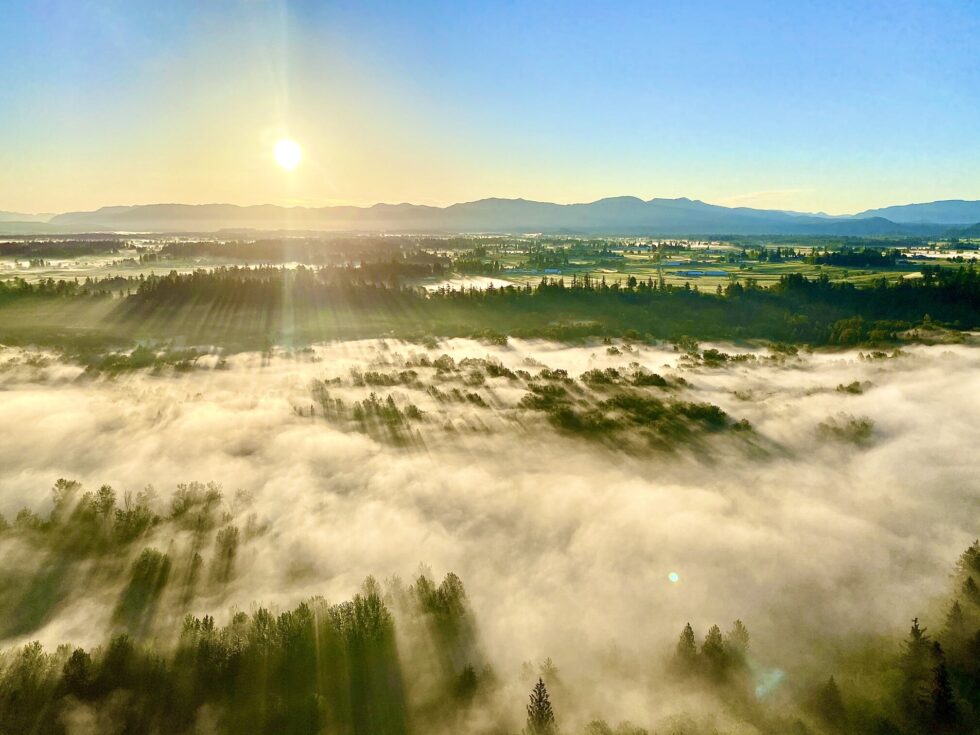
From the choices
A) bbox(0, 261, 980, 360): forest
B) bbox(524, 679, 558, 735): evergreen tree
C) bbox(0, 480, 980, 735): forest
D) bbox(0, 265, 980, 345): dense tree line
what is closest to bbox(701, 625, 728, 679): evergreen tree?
bbox(0, 480, 980, 735): forest

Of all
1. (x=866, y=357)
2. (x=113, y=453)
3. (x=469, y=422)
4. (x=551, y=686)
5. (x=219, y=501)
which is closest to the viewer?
(x=551, y=686)

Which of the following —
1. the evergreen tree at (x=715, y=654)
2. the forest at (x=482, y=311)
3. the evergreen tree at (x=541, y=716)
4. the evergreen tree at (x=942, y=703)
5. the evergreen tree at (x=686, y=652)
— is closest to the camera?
the evergreen tree at (x=541, y=716)

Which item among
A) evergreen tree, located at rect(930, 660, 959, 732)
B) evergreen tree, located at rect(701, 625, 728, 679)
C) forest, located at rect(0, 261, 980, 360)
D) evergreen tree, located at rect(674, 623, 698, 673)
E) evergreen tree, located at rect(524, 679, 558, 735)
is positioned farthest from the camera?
forest, located at rect(0, 261, 980, 360)

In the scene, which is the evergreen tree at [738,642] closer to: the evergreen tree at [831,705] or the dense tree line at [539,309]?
the evergreen tree at [831,705]

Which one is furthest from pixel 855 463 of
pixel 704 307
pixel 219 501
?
pixel 704 307

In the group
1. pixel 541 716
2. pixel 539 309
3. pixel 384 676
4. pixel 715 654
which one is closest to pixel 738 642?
pixel 715 654

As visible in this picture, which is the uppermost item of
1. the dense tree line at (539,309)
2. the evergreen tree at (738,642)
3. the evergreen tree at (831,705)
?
the dense tree line at (539,309)

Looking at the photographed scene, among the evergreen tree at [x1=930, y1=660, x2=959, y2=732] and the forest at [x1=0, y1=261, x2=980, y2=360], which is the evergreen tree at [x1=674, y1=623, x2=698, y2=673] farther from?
the forest at [x1=0, y1=261, x2=980, y2=360]

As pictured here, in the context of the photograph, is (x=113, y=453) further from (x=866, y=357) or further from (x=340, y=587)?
(x=866, y=357)

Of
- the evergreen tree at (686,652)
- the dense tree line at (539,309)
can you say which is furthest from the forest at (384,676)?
the dense tree line at (539,309)
